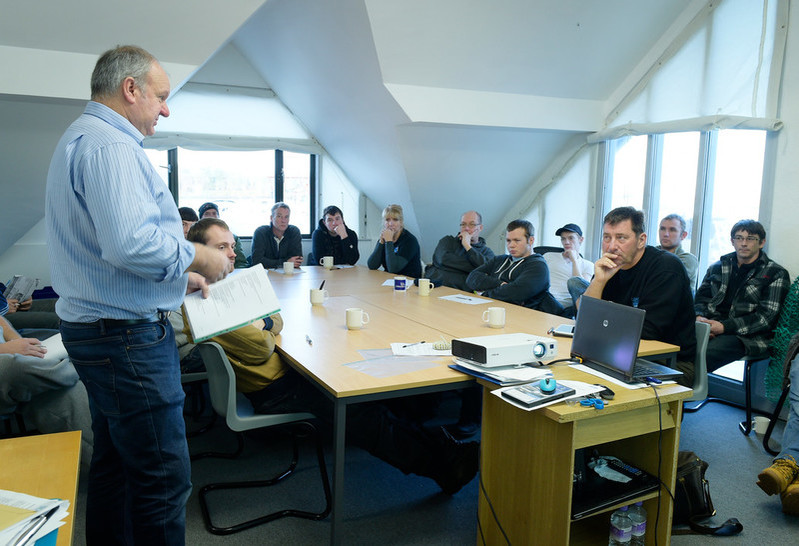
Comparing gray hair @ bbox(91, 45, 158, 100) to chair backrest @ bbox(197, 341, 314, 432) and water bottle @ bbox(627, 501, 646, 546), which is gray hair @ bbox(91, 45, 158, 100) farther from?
water bottle @ bbox(627, 501, 646, 546)

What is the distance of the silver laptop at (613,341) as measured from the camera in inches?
74.4

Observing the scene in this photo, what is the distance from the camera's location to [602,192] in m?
5.45

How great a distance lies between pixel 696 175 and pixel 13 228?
6155mm

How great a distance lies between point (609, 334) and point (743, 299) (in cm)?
216

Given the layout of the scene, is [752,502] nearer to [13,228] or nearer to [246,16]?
[246,16]

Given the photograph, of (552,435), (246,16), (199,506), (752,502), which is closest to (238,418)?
(199,506)

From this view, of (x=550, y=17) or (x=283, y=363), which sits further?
(x=550, y=17)

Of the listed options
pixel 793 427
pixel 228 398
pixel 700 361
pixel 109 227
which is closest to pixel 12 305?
pixel 228 398

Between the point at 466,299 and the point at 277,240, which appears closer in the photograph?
the point at 466,299

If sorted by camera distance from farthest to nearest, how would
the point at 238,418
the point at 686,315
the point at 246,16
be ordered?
the point at 246,16 < the point at 686,315 < the point at 238,418

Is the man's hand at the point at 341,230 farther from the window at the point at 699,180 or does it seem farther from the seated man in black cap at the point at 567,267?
the window at the point at 699,180

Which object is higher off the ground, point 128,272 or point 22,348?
point 128,272

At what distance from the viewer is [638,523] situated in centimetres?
196

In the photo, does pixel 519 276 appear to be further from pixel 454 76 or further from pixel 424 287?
pixel 454 76
